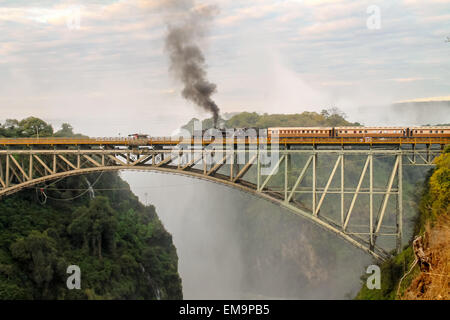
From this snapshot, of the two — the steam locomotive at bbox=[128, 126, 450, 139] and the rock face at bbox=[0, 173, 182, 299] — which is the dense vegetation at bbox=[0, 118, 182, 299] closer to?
the rock face at bbox=[0, 173, 182, 299]

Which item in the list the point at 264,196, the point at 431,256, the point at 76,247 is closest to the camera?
the point at 431,256

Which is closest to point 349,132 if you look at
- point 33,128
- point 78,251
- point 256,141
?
point 256,141

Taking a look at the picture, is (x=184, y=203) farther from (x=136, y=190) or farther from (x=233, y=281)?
(x=233, y=281)

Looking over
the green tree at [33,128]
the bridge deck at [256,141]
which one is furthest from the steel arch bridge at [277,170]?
the green tree at [33,128]

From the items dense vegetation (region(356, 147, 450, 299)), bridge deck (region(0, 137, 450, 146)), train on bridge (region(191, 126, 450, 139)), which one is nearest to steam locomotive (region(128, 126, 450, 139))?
train on bridge (region(191, 126, 450, 139))

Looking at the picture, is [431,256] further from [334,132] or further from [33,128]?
[33,128]
